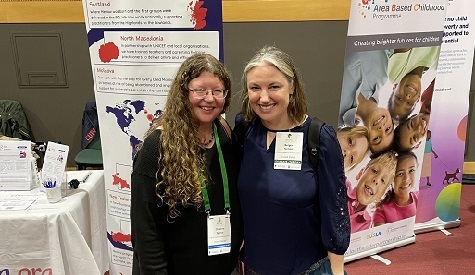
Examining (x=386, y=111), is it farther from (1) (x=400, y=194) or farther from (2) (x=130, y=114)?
(2) (x=130, y=114)

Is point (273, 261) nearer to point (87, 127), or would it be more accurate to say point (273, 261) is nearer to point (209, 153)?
point (209, 153)

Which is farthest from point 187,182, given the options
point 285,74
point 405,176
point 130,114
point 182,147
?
point 405,176

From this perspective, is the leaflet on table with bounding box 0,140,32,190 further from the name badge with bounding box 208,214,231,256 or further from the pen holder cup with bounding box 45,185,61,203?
the name badge with bounding box 208,214,231,256

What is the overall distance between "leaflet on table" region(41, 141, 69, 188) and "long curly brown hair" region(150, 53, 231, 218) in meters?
0.95

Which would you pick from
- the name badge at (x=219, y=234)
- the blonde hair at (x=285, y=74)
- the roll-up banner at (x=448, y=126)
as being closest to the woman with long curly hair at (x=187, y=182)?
the name badge at (x=219, y=234)

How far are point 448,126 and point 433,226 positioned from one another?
0.88 metres

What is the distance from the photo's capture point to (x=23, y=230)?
2.07 metres

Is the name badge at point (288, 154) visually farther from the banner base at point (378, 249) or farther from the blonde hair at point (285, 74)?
the banner base at point (378, 249)

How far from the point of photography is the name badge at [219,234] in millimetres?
1483

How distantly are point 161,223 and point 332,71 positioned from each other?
340cm

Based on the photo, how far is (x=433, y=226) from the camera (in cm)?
365

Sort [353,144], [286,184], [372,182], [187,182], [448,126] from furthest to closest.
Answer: [448,126] → [372,182] → [353,144] → [286,184] → [187,182]

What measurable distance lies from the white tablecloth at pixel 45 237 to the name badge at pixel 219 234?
946mm

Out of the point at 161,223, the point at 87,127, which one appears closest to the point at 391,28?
the point at 161,223
